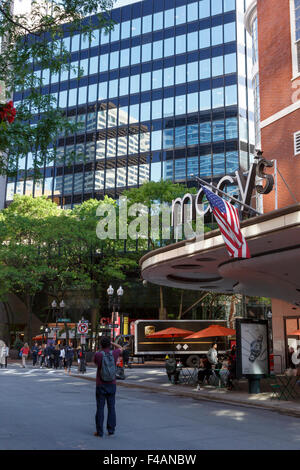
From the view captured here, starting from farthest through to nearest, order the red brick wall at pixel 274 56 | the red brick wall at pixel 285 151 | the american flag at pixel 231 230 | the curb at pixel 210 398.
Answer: the red brick wall at pixel 274 56, the red brick wall at pixel 285 151, the american flag at pixel 231 230, the curb at pixel 210 398

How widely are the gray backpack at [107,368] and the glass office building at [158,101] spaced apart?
4889 centimetres

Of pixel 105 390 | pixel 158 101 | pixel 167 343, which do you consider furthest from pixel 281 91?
pixel 158 101

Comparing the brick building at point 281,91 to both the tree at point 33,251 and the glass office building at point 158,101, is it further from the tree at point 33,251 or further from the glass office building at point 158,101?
the glass office building at point 158,101

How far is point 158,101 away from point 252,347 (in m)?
49.3

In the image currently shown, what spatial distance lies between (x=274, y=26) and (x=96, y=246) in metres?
29.8

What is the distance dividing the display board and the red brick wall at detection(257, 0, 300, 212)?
23.4ft

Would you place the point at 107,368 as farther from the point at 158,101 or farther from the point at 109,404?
the point at 158,101

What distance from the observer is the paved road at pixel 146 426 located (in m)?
8.88

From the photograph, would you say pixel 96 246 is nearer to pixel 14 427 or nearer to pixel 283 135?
pixel 283 135

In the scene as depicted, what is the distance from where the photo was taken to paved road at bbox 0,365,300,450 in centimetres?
888

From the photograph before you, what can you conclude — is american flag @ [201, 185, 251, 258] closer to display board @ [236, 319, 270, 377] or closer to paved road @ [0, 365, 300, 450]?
paved road @ [0, 365, 300, 450]

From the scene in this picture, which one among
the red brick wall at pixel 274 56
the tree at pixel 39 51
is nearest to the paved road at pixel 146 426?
the tree at pixel 39 51

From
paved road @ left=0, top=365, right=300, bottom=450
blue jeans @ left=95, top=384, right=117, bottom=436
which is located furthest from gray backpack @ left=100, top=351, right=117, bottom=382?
paved road @ left=0, top=365, right=300, bottom=450
